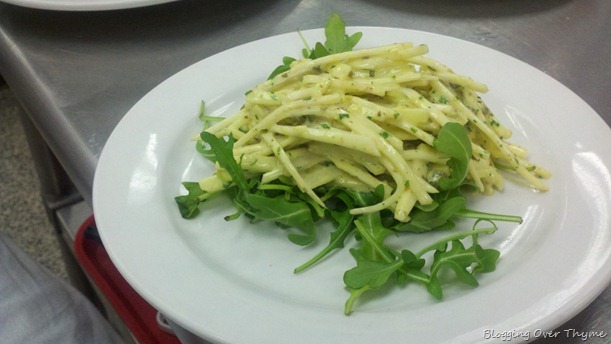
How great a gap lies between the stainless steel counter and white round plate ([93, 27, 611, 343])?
15 centimetres

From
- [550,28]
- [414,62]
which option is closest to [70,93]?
[414,62]

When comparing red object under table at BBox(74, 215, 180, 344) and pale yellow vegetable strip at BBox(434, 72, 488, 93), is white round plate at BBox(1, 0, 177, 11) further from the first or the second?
pale yellow vegetable strip at BBox(434, 72, 488, 93)

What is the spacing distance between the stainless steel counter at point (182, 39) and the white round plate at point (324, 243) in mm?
150

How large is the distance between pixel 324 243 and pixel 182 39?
61 cm

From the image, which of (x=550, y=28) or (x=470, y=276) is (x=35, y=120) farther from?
(x=550, y=28)

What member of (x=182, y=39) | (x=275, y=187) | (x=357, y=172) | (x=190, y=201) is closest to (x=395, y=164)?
(x=357, y=172)

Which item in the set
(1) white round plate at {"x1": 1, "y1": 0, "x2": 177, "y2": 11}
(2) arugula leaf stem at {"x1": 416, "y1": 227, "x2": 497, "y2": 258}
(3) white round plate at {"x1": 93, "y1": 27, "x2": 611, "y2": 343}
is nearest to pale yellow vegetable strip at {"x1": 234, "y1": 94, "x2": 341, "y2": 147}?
(3) white round plate at {"x1": 93, "y1": 27, "x2": 611, "y2": 343}

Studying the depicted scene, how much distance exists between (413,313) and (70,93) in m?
0.70

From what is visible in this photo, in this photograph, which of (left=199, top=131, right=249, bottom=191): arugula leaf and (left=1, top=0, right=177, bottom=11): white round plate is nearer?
(left=199, top=131, right=249, bottom=191): arugula leaf

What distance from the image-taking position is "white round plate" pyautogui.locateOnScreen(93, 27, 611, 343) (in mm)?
593

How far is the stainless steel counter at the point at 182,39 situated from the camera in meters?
1.00

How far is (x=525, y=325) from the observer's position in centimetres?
57

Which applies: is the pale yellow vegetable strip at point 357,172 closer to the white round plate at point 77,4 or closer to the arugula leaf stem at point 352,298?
the arugula leaf stem at point 352,298

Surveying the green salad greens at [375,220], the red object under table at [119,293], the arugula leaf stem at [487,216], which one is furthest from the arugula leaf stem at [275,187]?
the red object under table at [119,293]
